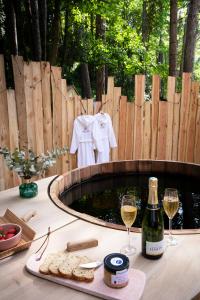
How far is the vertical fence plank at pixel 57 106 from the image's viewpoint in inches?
139

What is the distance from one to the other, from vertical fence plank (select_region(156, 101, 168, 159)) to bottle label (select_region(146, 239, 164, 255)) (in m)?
3.22

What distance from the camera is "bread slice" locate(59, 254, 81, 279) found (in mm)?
1051

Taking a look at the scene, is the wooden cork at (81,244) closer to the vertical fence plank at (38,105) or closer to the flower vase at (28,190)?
the flower vase at (28,190)

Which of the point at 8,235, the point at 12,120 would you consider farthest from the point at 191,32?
the point at 8,235

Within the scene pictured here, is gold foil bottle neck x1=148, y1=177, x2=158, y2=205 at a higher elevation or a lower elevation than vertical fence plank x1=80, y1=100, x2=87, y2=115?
lower

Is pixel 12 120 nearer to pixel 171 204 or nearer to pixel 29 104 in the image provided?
pixel 29 104

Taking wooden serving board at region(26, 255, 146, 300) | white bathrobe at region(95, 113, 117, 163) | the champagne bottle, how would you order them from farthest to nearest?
white bathrobe at region(95, 113, 117, 163) → the champagne bottle → wooden serving board at region(26, 255, 146, 300)

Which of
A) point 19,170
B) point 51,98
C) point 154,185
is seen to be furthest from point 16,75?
point 154,185

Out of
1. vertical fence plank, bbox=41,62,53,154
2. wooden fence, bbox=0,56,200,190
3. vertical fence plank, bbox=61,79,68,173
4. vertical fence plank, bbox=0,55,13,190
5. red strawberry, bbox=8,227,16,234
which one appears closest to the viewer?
red strawberry, bbox=8,227,16,234

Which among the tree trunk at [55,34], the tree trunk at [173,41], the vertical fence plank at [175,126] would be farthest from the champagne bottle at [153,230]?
the tree trunk at [173,41]

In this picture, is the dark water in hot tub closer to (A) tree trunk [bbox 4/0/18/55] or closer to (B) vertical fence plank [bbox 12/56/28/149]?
(B) vertical fence plank [bbox 12/56/28/149]

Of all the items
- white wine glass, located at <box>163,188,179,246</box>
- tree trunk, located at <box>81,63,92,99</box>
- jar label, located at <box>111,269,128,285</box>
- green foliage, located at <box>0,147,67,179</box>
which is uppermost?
tree trunk, located at <box>81,63,92,99</box>

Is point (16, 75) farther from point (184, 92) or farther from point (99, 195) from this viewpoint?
point (184, 92)

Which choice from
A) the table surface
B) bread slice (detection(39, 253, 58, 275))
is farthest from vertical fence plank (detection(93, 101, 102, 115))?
bread slice (detection(39, 253, 58, 275))
